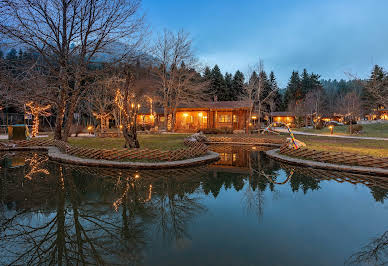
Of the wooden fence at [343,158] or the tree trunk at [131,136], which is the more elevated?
the tree trunk at [131,136]

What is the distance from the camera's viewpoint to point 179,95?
2661 cm

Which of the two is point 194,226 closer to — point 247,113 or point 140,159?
point 140,159

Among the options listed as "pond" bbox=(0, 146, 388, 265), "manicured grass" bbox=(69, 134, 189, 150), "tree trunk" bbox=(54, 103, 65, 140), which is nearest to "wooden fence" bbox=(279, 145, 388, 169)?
"pond" bbox=(0, 146, 388, 265)

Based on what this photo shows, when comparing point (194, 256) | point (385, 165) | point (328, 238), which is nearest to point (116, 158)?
point (194, 256)

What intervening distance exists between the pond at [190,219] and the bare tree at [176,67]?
19815mm

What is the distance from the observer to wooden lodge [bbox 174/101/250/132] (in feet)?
93.3

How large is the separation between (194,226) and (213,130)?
2272cm

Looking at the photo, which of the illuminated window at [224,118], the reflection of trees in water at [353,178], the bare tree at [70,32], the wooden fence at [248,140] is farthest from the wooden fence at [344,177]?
the illuminated window at [224,118]

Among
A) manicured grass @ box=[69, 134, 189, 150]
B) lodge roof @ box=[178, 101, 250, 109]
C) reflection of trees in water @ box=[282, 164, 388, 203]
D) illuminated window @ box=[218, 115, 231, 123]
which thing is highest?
lodge roof @ box=[178, 101, 250, 109]

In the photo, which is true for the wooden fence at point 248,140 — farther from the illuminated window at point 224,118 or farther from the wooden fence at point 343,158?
the illuminated window at point 224,118

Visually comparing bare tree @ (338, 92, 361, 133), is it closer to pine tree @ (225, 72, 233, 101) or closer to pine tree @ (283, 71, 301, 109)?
pine tree @ (283, 71, 301, 109)

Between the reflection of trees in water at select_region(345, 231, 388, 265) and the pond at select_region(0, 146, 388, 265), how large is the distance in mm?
18

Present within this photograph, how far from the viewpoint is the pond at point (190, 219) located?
3.29 meters

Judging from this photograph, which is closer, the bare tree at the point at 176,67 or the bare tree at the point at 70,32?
the bare tree at the point at 70,32
